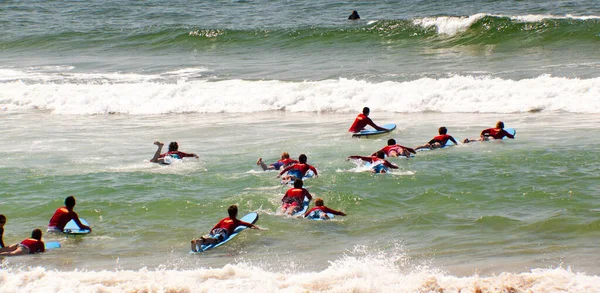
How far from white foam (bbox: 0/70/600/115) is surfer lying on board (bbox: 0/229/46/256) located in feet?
47.4

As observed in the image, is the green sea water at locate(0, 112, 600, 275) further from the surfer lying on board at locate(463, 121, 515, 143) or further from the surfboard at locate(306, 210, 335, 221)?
the surfer lying on board at locate(463, 121, 515, 143)

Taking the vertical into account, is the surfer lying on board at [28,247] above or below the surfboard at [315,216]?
above

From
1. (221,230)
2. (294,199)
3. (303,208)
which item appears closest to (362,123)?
(294,199)

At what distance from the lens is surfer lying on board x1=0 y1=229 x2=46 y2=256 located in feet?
40.8

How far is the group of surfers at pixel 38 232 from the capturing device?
12.5 m

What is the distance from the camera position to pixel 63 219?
1364cm

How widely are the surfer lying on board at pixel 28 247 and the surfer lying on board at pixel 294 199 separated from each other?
177 inches

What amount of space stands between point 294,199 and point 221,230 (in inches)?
85.8

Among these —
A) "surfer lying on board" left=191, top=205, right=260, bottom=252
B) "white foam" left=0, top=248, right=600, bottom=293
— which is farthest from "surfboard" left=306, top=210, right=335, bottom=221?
"white foam" left=0, top=248, right=600, bottom=293

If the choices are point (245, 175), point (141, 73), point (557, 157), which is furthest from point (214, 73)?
point (557, 157)

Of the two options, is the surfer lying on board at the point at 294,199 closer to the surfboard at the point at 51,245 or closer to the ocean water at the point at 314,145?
the ocean water at the point at 314,145

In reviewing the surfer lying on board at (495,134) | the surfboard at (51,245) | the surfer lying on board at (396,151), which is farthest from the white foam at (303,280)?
the surfer lying on board at (495,134)

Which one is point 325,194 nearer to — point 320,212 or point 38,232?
point 320,212

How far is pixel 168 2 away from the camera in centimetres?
4834
